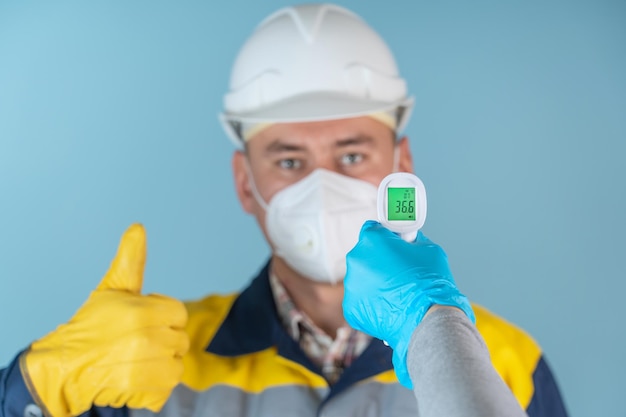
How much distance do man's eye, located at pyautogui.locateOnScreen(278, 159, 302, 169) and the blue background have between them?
2.44ft

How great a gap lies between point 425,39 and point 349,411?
1.41 metres

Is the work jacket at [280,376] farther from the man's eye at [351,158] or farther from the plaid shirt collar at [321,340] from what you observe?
the man's eye at [351,158]

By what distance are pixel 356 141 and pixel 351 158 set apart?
44mm

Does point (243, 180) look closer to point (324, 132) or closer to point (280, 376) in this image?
point (324, 132)

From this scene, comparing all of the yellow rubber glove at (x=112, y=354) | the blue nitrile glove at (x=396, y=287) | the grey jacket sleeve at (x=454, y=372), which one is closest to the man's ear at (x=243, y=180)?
the yellow rubber glove at (x=112, y=354)

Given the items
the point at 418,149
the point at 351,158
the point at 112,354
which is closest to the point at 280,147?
the point at 351,158

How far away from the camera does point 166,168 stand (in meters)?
3.14

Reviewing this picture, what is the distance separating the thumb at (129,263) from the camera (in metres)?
2.10

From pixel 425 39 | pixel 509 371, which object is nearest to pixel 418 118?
pixel 425 39

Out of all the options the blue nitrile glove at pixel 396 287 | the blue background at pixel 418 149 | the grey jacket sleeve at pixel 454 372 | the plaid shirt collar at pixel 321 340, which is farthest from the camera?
the blue background at pixel 418 149

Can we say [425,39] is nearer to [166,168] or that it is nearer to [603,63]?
[603,63]

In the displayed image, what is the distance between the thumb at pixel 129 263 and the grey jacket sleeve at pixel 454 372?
842 mm

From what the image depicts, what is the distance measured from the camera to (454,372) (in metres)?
1.31

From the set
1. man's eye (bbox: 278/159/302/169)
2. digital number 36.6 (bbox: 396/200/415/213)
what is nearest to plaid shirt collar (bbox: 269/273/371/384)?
man's eye (bbox: 278/159/302/169)
